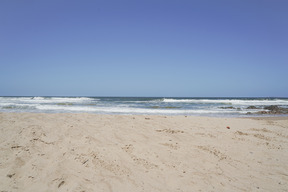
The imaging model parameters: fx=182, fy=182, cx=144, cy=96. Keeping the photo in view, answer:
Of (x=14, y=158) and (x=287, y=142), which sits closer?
(x=14, y=158)

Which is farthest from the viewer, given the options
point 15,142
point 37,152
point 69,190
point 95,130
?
point 95,130

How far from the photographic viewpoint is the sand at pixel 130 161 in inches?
115

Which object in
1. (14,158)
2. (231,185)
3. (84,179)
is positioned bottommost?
(231,185)

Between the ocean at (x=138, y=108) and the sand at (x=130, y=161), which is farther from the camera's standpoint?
the ocean at (x=138, y=108)

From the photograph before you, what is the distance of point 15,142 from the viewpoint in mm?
4008

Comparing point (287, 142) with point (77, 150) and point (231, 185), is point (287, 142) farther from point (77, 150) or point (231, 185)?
point (77, 150)

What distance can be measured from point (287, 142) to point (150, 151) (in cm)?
443

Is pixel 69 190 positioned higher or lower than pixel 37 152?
lower

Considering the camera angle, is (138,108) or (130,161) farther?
(138,108)

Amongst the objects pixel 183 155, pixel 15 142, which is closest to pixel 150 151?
pixel 183 155

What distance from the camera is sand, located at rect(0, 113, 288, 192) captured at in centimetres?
291

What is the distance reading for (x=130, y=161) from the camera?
11.9 feet

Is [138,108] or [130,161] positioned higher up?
[138,108]

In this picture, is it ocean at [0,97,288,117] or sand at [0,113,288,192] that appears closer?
sand at [0,113,288,192]
